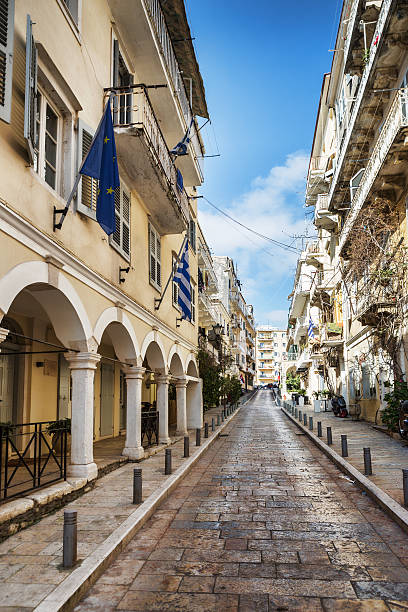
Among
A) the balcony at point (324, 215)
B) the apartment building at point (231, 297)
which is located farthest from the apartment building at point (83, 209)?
the apartment building at point (231, 297)

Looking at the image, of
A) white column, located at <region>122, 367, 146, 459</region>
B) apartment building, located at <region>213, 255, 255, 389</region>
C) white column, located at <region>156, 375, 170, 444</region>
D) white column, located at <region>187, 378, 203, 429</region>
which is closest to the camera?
white column, located at <region>122, 367, 146, 459</region>

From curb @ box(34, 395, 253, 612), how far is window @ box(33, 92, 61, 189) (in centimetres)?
538

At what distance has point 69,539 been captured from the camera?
5340 mm

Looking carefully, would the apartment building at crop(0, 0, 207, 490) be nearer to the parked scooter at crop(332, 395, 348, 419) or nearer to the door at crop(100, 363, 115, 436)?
the door at crop(100, 363, 115, 436)

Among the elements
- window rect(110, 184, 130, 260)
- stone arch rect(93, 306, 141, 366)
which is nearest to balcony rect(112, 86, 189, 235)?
window rect(110, 184, 130, 260)

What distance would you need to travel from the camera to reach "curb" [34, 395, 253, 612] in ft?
15.0

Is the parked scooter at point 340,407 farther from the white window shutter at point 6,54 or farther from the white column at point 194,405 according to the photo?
the white window shutter at point 6,54

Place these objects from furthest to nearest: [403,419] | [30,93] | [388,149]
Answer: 1. [388,149]
2. [403,419]
3. [30,93]

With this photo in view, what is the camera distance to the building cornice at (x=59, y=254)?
673 centimetres

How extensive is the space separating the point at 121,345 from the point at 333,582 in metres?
8.47

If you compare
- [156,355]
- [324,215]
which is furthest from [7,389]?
[324,215]

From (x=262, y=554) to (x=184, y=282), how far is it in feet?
38.2

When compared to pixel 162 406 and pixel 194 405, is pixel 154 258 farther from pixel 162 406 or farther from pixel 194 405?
pixel 194 405

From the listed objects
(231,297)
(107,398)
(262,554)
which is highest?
(231,297)
